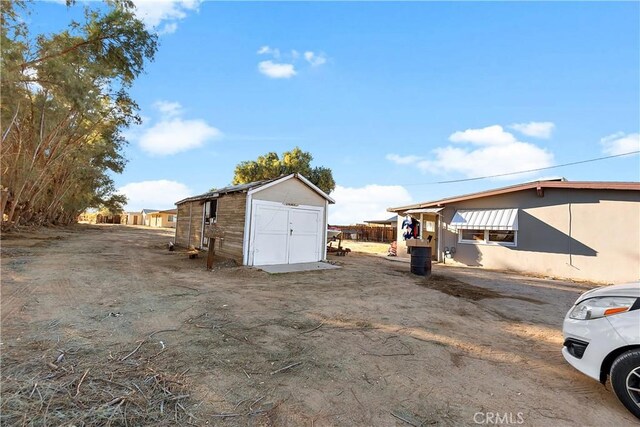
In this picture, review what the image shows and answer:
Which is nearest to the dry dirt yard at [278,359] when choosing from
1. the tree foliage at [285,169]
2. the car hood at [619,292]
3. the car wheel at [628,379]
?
the car wheel at [628,379]

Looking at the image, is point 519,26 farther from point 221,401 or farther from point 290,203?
point 221,401

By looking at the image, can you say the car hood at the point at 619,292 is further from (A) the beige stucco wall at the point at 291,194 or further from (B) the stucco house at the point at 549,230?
(A) the beige stucco wall at the point at 291,194

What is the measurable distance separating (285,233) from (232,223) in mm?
1982

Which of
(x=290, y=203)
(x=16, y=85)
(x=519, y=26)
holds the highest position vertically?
(x=519, y=26)

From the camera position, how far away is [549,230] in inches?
457

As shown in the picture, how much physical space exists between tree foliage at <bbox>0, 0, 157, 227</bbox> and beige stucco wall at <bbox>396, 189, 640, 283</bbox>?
15.5 m

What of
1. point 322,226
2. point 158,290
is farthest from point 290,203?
point 158,290

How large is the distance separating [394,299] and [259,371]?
4146mm

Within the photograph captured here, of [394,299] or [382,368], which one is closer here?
[382,368]

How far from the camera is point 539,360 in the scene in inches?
145

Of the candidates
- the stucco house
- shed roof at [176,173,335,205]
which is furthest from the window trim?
shed roof at [176,173,335,205]

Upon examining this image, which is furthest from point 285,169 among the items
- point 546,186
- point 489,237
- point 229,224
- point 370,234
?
point 546,186

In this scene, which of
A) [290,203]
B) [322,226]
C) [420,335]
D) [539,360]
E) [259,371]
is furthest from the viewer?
[322,226]

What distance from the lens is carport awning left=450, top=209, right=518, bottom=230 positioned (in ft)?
40.5
